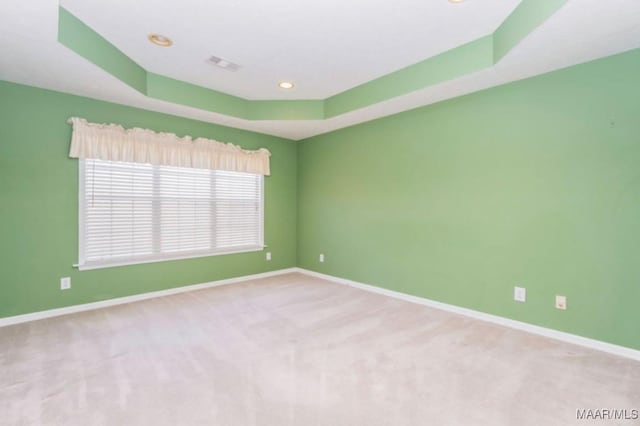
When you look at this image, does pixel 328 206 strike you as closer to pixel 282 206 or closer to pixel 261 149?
pixel 282 206

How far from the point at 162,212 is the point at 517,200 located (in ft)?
13.1

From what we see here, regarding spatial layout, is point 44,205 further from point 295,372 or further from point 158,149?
point 295,372

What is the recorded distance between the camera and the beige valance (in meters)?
3.27

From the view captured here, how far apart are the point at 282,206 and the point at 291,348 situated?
9.81 feet

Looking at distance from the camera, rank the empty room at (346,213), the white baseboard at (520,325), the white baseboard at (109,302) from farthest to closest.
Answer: the white baseboard at (109,302), the white baseboard at (520,325), the empty room at (346,213)

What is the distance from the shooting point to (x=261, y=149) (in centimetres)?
478

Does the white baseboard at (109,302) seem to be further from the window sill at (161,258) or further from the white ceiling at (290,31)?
the white ceiling at (290,31)

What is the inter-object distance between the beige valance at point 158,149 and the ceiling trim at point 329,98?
0.59m

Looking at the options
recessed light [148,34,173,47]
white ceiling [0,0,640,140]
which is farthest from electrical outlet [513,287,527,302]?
recessed light [148,34,173,47]

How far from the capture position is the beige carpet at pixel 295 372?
170 centimetres

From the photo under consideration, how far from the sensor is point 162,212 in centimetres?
390

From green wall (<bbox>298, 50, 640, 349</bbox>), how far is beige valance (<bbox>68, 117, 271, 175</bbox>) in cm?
160

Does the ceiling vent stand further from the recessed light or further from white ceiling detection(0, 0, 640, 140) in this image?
the recessed light

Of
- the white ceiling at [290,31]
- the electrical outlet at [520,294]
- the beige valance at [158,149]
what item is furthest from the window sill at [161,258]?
the electrical outlet at [520,294]
